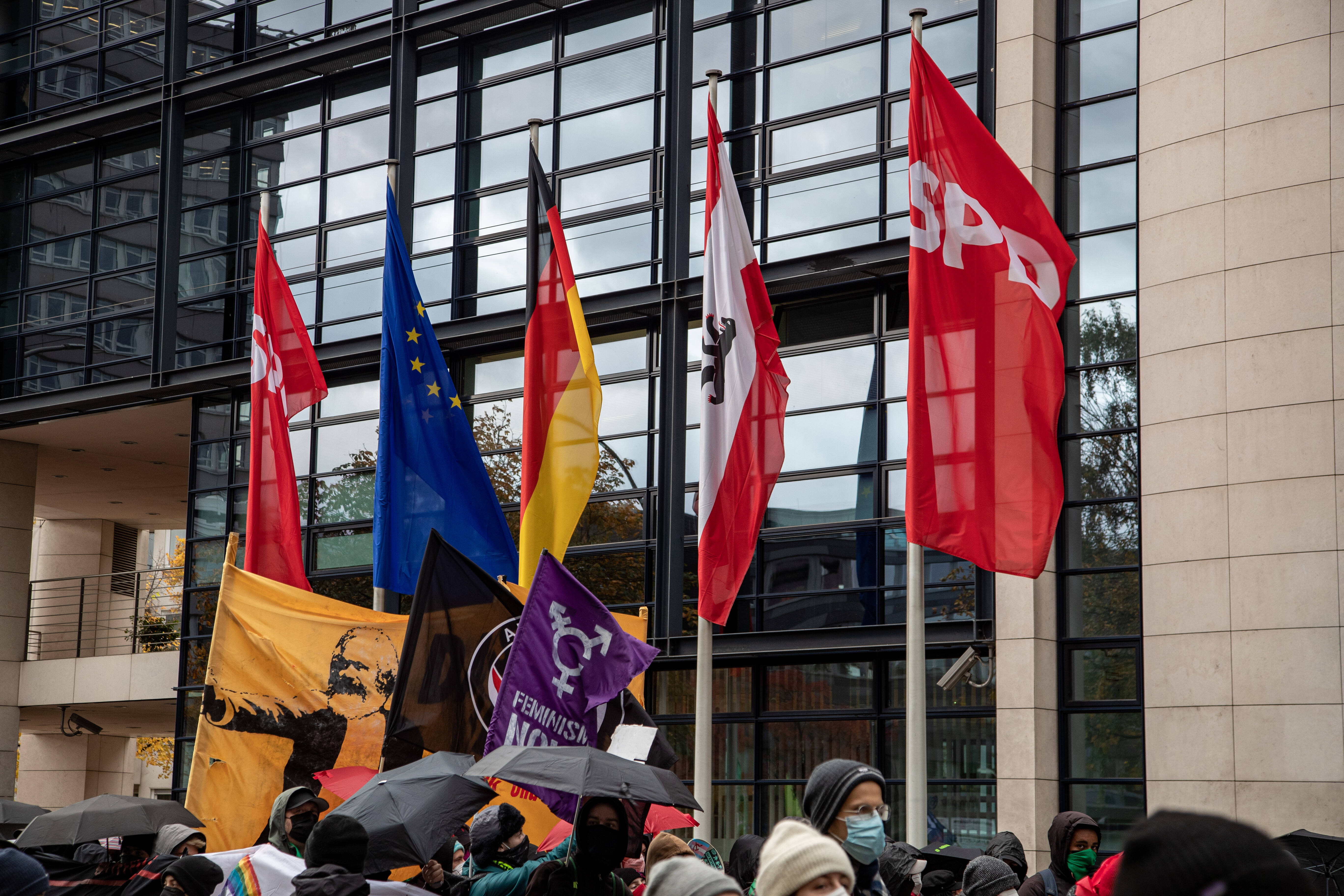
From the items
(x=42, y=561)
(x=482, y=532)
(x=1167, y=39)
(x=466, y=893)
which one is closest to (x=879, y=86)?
(x=1167, y=39)

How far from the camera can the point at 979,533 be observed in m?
10.8

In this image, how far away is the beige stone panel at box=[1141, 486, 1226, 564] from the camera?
1502 centimetres

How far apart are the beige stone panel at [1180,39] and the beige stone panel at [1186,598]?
5.45 m

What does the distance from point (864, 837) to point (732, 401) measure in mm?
7537

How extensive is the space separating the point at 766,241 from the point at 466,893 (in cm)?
1267

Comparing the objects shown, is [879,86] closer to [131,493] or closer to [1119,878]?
[1119,878]

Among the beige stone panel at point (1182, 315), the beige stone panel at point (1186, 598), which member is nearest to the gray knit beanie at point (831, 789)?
the beige stone panel at point (1186, 598)

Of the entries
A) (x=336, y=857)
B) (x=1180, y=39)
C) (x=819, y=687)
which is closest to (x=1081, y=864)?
(x=336, y=857)

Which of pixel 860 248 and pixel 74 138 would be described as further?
pixel 74 138

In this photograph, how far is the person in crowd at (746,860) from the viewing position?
8391 mm

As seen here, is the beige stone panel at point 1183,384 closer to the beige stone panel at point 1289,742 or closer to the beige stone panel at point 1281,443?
the beige stone panel at point 1281,443

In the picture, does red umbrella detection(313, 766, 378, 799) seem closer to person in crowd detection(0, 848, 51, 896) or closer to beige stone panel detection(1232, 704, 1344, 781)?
person in crowd detection(0, 848, 51, 896)

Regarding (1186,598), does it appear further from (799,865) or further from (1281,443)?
(799,865)

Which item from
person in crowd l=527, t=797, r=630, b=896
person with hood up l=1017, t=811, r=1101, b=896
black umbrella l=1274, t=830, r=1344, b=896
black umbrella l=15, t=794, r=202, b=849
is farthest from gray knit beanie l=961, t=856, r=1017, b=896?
black umbrella l=15, t=794, r=202, b=849
